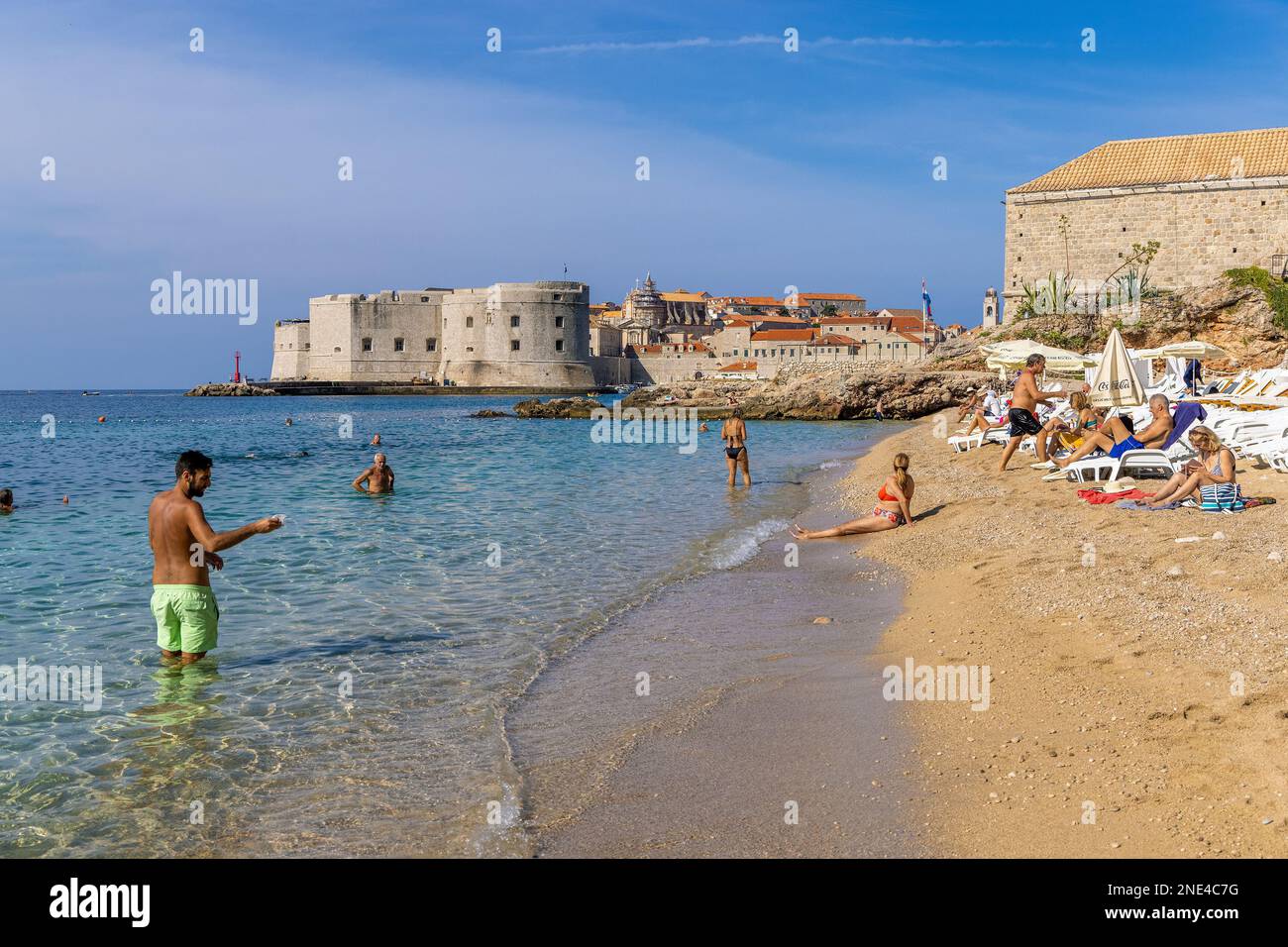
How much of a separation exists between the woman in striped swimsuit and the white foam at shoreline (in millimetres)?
3639

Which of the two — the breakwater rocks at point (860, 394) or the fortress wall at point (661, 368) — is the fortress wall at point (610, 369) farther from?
the breakwater rocks at point (860, 394)

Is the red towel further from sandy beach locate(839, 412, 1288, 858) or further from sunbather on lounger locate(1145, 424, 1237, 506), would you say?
sandy beach locate(839, 412, 1288, 858)

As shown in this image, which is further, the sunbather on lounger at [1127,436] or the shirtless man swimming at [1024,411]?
the shirtless man swimming at [1024,411]

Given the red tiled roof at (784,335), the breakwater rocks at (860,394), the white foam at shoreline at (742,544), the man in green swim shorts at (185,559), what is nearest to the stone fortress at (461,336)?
the red tiled roof at (784,335)

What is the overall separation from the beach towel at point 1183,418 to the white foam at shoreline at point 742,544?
4.22 metres

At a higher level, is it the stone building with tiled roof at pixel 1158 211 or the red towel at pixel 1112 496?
the stone building with tiled roof at pixel 1158 211

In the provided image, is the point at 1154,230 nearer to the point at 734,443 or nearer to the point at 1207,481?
the point at 734,443

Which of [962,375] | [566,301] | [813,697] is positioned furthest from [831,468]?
[566,301]

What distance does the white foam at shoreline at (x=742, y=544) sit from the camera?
31.0 feet

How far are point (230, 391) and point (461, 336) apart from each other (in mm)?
24300

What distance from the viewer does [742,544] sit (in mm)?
10398
